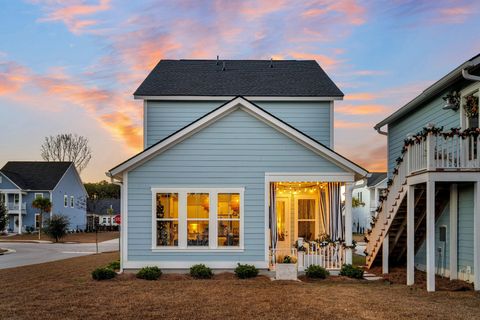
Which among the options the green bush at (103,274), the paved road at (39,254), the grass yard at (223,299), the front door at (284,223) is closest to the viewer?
the grass yard at (223,299)

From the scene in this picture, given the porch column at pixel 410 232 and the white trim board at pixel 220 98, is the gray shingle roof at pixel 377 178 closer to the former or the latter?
the white trim board at pixel 220 98

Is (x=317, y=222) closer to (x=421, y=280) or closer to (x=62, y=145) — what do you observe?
(x=421, y=280)

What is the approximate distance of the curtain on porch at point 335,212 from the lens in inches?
657

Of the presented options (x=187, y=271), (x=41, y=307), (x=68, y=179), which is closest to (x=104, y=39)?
(x=187, y=271)

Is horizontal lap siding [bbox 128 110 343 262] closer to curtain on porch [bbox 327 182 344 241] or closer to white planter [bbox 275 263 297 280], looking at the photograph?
curtain on porch [bbox 327 182 344 241]

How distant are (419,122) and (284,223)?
623 cm

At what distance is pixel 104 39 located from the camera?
77.2 feet

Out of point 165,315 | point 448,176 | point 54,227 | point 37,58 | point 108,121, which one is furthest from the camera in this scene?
point 54,227

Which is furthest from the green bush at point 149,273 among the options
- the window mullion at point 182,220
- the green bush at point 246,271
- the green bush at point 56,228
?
the green bush at point 56,228

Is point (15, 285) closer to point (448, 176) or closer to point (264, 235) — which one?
point (264, 235)

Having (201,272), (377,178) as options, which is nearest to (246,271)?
(201,272)

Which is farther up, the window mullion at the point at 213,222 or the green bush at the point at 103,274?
the window mullion at the point at 213,222

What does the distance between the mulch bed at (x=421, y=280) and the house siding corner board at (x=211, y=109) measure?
18.7ft

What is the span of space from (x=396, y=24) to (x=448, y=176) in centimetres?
888
